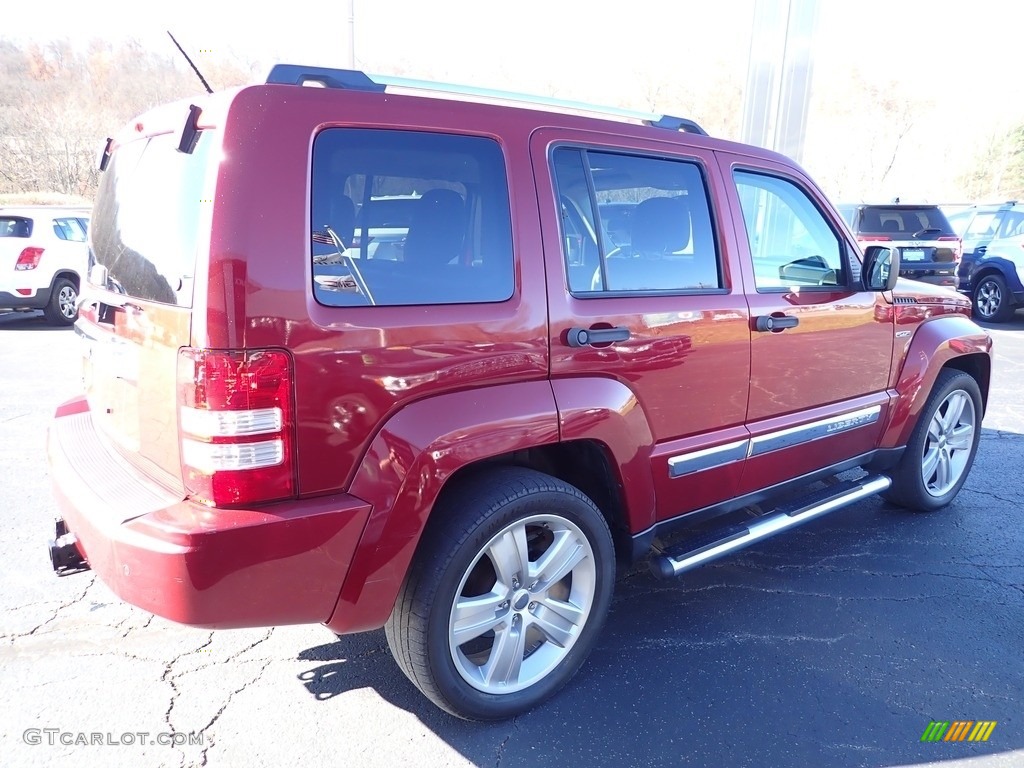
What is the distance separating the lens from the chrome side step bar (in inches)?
108

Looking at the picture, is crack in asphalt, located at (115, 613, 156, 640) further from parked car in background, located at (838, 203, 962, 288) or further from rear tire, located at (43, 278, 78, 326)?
parked car in background, located at (838, 203, 962, 288)

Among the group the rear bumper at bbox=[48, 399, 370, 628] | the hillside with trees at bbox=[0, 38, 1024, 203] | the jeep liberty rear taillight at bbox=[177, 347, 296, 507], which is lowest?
the rear bumper at bbox=[48, 399, 370, 628]

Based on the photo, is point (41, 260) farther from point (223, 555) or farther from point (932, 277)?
point (932, 277)

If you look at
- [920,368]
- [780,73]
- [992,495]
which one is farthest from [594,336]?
[780,73]

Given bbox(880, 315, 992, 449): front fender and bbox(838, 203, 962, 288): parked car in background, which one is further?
bbox(838, 203, 962, 288): parked car in background

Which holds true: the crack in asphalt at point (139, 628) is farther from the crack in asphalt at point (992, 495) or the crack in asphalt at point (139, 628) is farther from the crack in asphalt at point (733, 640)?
the crack in asphalt at point (992, 495)

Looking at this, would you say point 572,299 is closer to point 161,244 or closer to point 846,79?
point 161,244

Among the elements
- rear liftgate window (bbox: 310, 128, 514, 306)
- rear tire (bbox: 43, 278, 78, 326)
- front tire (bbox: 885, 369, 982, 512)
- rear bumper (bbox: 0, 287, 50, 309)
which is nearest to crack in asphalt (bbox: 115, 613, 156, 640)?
rear liftgate window (bbox: 310, 128, 514, 306)

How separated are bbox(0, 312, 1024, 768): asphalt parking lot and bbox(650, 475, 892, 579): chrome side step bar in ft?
1.16

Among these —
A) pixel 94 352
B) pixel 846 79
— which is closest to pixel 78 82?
pixel 94 352

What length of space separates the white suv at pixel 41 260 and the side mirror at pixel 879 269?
32.2 ft

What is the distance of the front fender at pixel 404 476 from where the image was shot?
196 cm

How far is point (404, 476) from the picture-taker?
1.97 metres

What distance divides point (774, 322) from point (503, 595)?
1.59m
